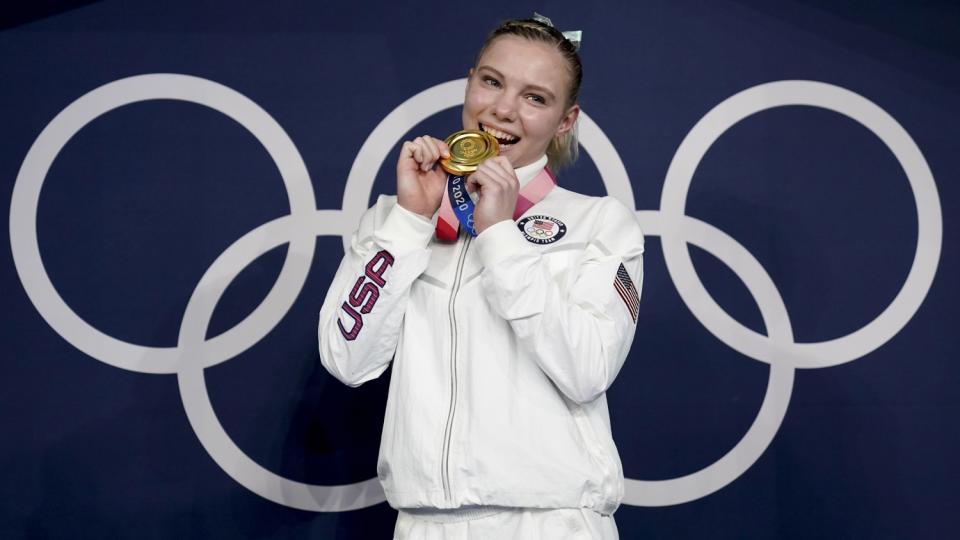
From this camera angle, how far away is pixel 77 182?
2.79 meters

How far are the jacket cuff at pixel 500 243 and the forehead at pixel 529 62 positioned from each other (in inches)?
14.6

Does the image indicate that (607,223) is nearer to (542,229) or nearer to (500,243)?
(542,229)

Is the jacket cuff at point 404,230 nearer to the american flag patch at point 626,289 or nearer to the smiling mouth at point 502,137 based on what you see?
the smiling mouth at point 502,137

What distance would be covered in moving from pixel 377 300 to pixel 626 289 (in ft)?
1.51

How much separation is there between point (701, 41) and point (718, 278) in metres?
0.62

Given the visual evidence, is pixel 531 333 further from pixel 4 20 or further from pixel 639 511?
pixel 4 20

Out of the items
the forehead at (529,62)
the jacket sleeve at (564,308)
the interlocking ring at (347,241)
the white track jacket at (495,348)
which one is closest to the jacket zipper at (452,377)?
the white track jacket at (495,348)

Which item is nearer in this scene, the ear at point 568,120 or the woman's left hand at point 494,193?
the woman's left hand at point 494,193

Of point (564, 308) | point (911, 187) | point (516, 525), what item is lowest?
point (516, 525)

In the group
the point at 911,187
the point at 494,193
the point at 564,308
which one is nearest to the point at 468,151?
the point at 494,193

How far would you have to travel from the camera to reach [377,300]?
6.27 ft

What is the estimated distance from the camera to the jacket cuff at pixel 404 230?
192 cm

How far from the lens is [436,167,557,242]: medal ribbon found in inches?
77.3

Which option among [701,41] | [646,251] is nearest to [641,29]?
[701,41]
